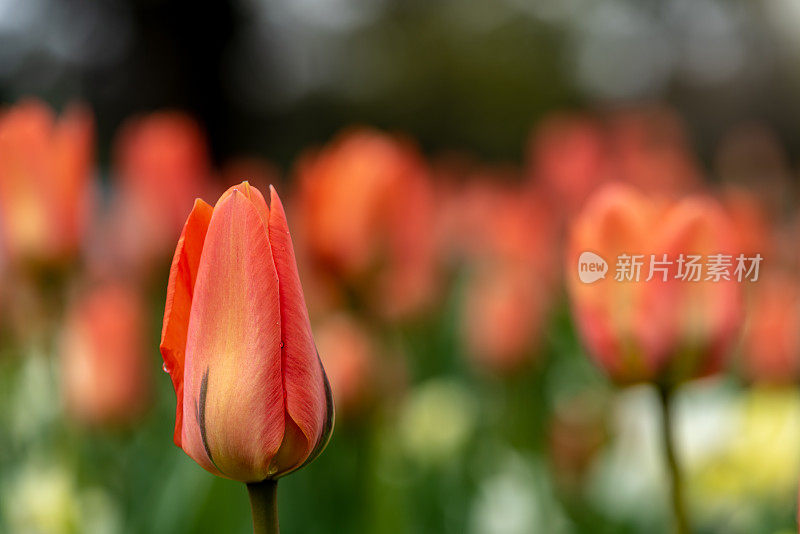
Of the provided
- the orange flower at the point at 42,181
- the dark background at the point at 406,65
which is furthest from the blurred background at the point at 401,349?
the dark background at the point at 406,65

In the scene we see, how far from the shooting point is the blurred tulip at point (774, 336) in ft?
4.08

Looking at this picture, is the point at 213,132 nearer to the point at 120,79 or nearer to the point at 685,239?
the point at 120,79

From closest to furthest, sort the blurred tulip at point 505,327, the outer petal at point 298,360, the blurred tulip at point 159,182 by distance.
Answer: the outer petal at point 298,360 < the blurred tulip at point 159,182 < the blurred tulip at point 505,327

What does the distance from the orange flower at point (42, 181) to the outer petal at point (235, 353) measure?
21.5 inches

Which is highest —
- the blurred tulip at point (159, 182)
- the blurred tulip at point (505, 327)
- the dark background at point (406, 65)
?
the dark background at point (406, 65)

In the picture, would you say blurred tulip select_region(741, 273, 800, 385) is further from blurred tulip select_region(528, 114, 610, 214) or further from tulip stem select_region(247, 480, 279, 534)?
tulip stem select_region(247, 480, 279, 534)

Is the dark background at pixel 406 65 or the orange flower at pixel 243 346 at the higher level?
the dark background at pixel 406 65

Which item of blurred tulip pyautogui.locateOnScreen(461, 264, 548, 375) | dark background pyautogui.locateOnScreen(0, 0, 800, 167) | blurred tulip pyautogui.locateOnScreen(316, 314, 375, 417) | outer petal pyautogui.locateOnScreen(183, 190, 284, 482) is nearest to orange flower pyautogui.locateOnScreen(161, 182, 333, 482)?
outer petal pyautogui.locateOnScreen(183, 190, 284, 482)

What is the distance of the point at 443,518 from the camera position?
135cm

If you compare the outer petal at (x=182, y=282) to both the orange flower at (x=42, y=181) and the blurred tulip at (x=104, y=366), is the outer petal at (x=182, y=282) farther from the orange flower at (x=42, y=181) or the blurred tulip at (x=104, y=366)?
the blurred tulip at (x=104, y=366)

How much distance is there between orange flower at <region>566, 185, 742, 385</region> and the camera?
0.57 metres

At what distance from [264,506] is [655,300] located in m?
0.33

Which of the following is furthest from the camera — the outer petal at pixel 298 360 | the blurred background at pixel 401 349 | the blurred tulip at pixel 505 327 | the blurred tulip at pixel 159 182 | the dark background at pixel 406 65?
the dark background at pixel 406 65

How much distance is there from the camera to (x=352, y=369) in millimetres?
1188
